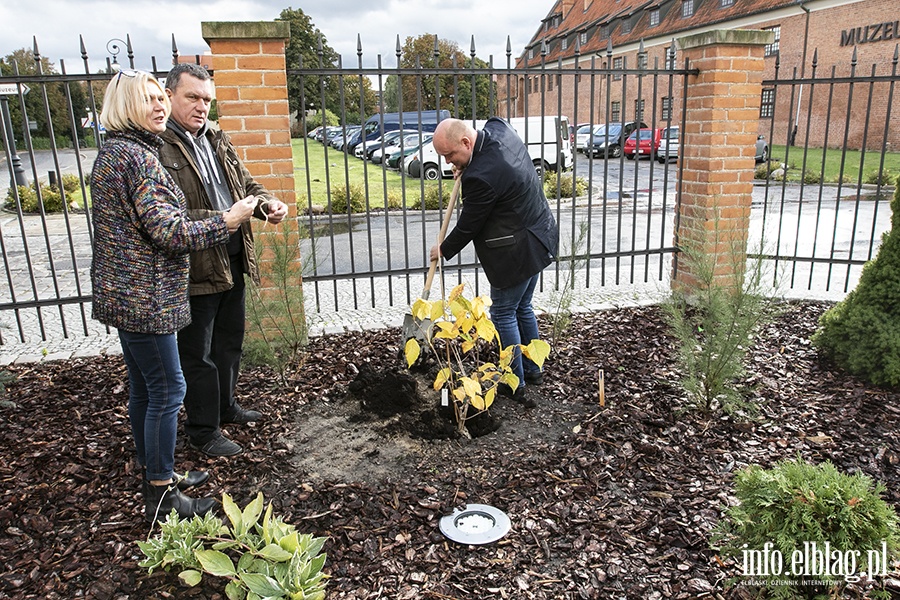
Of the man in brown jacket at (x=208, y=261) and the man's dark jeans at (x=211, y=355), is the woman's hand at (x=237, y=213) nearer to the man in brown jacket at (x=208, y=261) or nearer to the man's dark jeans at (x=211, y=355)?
the man in brown jacket at (x=208, y=261)

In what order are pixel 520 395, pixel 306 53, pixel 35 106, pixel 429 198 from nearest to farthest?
1. pixel 520 395
2. pixel 429 198
3. pixel 35 106
4. pixel 306 53

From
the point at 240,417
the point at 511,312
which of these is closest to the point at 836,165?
the point at 511,312

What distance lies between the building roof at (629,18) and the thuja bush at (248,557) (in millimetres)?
26952

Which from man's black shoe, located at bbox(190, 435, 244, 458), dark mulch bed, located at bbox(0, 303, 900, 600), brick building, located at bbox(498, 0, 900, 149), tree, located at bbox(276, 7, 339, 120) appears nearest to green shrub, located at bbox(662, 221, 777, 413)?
dark mulch bed, located at bbox(0, 303, 900, 600)

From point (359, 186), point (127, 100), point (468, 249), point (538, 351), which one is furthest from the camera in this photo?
point (359, 186)

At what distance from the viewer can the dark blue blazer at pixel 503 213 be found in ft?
11.0

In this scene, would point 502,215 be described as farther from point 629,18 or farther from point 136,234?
point 629,18

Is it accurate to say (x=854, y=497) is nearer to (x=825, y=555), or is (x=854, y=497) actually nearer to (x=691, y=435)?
(x=825, y=555)

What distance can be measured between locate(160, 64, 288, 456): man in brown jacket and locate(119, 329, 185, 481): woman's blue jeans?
408 mm

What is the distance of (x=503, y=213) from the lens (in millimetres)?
3512

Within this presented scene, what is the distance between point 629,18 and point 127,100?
45367 mm

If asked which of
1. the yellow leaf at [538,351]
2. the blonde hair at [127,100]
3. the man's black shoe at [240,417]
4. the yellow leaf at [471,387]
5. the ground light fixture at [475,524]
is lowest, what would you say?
the ground light fixture at [475,524]

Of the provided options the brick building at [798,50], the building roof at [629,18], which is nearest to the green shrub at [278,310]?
the brick building at [798,50]

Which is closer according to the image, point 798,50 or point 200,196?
point 200,196
